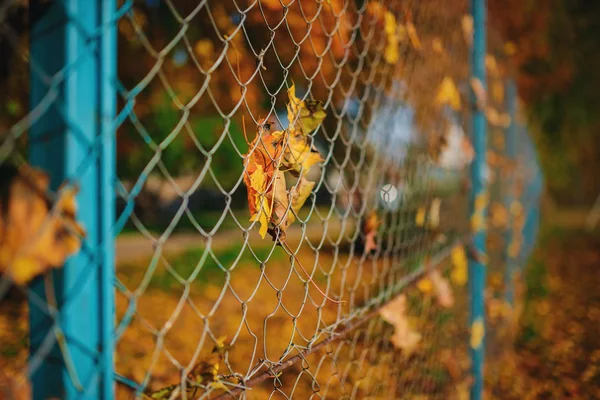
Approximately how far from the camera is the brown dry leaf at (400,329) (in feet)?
6.30

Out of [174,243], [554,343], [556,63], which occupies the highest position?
[556,63]

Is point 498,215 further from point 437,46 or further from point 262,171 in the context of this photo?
point 262,171

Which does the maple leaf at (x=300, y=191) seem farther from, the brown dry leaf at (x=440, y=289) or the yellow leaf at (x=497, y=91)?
the yellow leaf at (x=497, y=91)

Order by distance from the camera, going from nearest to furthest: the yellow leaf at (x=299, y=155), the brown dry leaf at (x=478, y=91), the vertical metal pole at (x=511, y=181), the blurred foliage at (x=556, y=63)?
the yellow leaf at (x=299, y=155)
the brown dry leaf at (x=478, y=91)
the vertical metal pole at (x=511, y=181)
the blurred foliage at (x=556, y=63)

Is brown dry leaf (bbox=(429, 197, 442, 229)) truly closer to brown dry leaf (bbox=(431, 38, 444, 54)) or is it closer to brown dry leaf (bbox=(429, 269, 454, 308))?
brown dry leaf (bbox=(429, 269, 454, 308))

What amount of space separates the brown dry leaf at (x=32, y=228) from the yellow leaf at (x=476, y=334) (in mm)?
2297

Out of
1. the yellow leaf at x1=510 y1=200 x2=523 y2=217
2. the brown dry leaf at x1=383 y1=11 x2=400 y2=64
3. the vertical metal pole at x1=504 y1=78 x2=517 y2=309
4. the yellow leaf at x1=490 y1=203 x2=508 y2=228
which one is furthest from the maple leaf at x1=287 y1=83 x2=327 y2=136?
the yellow leaf at x1=510 y1=200 x2=523 y2=217

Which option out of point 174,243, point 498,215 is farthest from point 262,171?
point 174,243

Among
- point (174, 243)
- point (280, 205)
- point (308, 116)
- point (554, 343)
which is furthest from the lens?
point (174, 243)

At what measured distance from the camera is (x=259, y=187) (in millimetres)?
1205

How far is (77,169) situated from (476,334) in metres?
2.34

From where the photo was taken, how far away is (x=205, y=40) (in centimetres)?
422

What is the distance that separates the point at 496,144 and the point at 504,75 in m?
0.67

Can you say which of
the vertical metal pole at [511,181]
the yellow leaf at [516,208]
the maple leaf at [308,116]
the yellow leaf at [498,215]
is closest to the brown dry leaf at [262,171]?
the maple leaf at [308,116]
